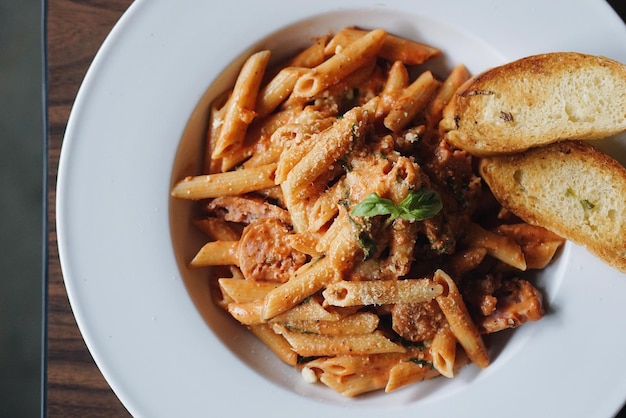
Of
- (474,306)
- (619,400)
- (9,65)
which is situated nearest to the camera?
(619,400)

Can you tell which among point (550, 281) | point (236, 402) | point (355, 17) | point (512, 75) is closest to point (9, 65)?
point (355, 17)

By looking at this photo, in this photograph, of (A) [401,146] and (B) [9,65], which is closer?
(A) [401,146]

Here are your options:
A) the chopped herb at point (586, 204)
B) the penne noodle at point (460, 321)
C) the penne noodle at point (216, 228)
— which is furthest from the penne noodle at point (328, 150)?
the chopped herb at point (586, 204)

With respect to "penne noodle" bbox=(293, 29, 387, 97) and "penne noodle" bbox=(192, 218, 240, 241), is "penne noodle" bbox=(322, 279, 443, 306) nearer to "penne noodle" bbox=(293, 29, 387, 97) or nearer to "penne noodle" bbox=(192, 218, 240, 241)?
"penne noodle" bbox=(192, 218, 240, 241)

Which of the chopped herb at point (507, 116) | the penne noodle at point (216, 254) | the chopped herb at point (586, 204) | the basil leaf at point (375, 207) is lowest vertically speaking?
the penne noodle at point (216, 254)

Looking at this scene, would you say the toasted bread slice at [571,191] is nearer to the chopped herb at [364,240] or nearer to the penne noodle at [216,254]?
the chopped herb at [364,240]

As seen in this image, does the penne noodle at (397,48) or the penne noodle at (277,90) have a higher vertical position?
the penne noodle at (397,48)

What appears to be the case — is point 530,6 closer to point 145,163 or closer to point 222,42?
point 222,42
